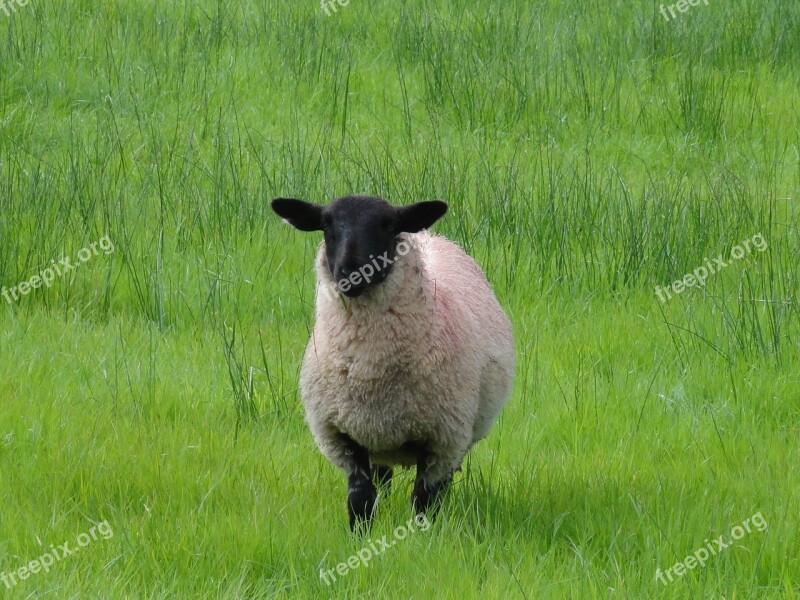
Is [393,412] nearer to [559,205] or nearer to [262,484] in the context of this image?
[262,484]

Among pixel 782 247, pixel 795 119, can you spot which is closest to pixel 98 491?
pixel 782 247

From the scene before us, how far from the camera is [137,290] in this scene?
21.0ft

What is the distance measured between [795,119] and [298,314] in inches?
225

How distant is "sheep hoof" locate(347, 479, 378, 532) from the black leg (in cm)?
59
